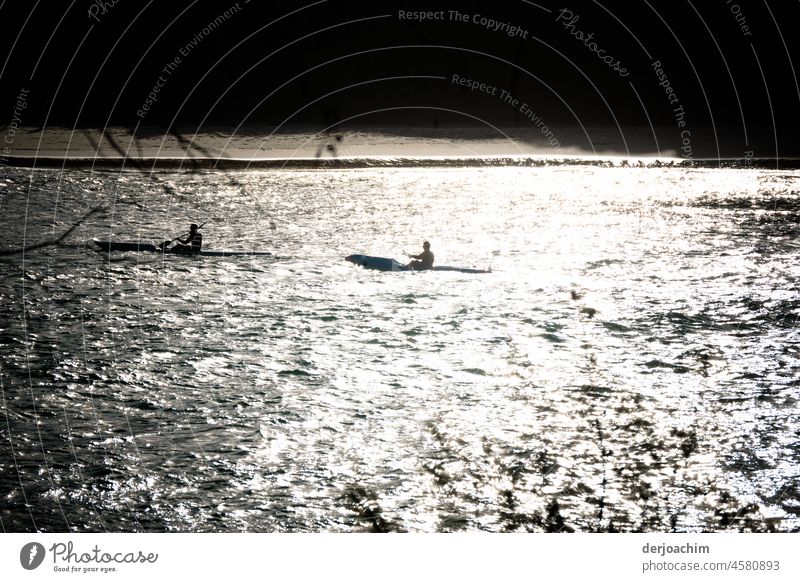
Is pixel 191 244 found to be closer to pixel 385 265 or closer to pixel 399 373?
pixel 385 265

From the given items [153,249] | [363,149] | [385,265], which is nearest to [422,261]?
[385,265]

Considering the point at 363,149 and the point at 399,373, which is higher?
the point at 363,149

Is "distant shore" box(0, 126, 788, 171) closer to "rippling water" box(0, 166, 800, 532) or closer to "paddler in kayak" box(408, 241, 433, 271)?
"rippling water" box(0, 166, 800, 532)

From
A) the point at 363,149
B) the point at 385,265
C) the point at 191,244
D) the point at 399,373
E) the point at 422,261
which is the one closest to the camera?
the point at 399,373

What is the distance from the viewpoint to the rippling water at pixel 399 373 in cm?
1622

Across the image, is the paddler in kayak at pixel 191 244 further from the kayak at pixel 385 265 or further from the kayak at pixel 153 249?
the kayak at pixel 385 265

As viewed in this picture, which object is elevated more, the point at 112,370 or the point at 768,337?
the point at 768,337

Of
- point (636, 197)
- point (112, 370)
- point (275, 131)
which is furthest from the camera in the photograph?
point (275, 131)

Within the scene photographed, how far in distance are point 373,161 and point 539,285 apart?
26.8 meters

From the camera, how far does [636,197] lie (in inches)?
1933

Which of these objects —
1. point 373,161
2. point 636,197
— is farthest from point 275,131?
point 636,197

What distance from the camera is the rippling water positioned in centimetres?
1622

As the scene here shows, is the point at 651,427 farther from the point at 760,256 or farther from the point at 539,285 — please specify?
the point at 760,256

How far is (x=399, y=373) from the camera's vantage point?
2298 centimetres
